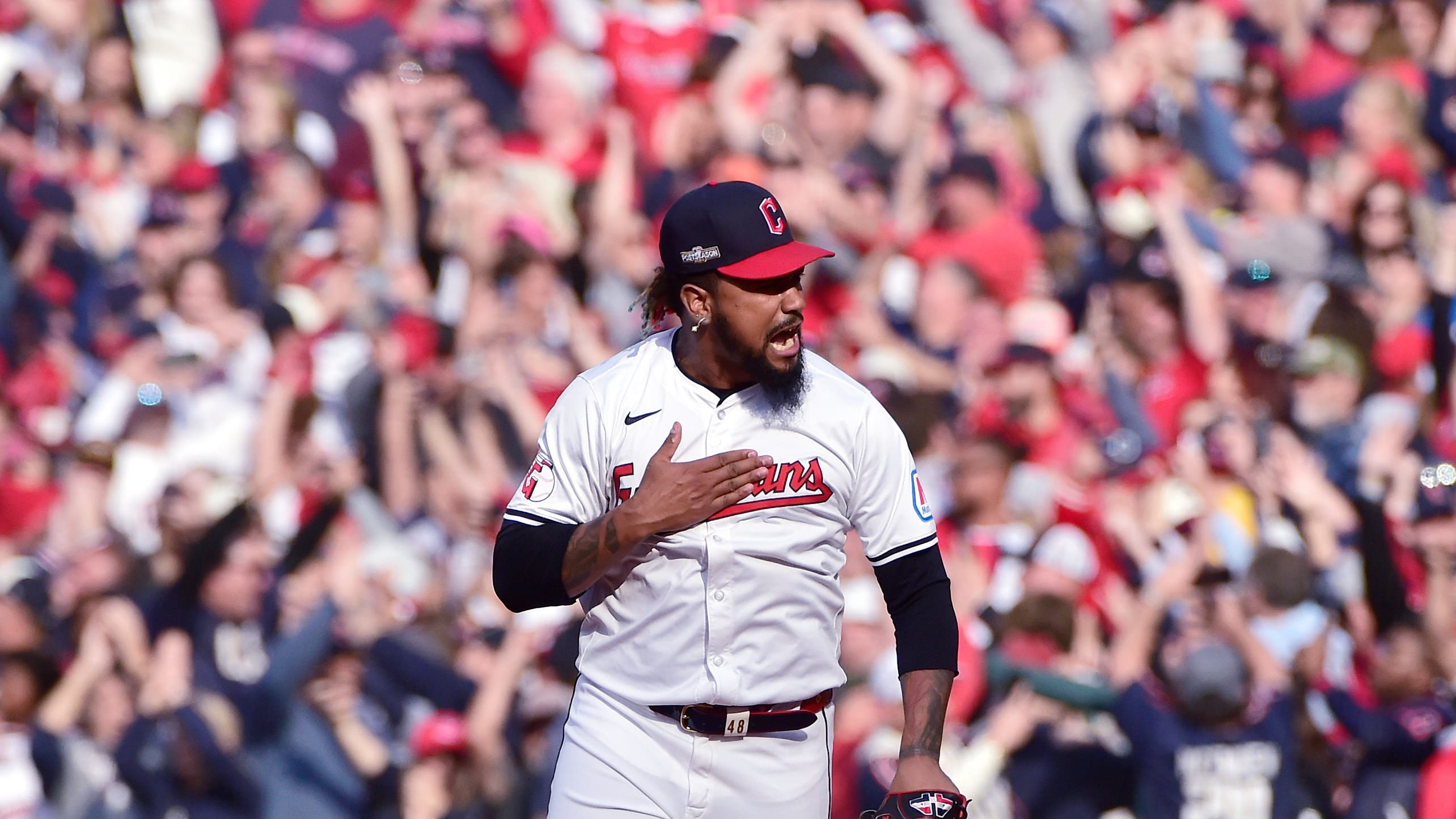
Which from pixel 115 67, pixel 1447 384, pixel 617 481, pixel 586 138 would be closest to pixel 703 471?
pixel 617 481

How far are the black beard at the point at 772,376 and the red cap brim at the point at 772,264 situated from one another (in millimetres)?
141

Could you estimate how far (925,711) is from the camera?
303 centimetres

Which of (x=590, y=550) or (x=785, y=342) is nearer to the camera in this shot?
(x=590, y=550)

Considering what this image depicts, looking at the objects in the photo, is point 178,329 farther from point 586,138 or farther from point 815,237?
point 815,237

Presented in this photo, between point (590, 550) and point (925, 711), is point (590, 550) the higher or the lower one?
the higher one

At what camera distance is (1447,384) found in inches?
259

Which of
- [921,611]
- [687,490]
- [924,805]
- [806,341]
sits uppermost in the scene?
[806,341]

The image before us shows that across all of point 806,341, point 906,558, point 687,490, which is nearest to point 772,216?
point 687,490

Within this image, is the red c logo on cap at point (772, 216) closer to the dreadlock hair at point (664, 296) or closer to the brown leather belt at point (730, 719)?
the dreadlock hair at point (664, 296)

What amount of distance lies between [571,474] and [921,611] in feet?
2.38

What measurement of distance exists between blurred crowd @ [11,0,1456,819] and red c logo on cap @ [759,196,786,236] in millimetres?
2508

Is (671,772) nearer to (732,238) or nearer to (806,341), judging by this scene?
(732,238)

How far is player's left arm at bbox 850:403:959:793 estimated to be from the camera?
3.11m

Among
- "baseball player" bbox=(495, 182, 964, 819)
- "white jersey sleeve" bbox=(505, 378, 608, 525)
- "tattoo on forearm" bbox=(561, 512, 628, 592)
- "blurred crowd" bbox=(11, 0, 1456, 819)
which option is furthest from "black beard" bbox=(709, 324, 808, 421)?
"blurred crowd" bbox=(11, 0, 1456, 819)
